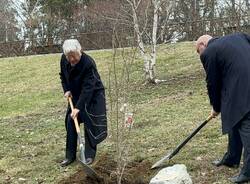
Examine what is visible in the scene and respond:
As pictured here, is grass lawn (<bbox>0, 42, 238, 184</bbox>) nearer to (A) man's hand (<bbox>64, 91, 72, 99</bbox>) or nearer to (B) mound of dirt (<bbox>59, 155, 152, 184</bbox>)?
(B) mound of dirt (<bbox>59, 155, 152, 184</bbox>)

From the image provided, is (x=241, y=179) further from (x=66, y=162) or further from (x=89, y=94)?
(x=66, y=162)

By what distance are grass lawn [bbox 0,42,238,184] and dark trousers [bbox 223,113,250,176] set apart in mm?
159

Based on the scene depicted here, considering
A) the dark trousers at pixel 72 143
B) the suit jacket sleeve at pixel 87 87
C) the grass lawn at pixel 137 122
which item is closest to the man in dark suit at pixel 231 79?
the grass lawn at pixel 137 122

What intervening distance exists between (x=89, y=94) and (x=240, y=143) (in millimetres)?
1958

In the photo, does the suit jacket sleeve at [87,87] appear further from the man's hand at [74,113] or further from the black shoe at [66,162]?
the black shoe at [66,162]

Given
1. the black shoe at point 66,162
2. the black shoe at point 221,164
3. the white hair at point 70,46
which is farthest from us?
the black shoe at point 66,162

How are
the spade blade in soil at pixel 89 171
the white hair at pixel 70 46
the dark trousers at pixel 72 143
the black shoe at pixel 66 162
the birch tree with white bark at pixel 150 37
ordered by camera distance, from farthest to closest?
the birch tree with white bark at pixel 150 37 < the black shoe at pixel 66 162 < the dark trousers at pixel 72 143 < the white hair at pixel 70 46 < the spade blade in soil at pixel 89 171

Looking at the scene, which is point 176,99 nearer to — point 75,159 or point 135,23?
point 135,23

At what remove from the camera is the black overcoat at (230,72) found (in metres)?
5.66

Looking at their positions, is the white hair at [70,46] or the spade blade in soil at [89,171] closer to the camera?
the spade blade in soil at [89,171]

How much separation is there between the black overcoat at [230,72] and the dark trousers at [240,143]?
107mm

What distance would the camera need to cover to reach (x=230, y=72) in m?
5.69

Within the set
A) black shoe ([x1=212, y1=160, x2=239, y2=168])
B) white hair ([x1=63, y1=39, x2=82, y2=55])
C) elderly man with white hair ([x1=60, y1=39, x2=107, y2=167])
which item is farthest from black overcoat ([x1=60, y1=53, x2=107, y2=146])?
black shoe ([x1=212, y1=160, x2=239, y2=168])

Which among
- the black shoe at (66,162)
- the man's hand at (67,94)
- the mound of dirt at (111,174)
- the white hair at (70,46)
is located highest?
the white hair at (70,46)
